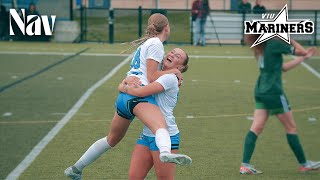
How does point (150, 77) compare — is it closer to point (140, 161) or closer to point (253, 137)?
point (140, 161)

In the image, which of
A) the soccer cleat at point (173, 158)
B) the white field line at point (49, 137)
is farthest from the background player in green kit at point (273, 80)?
the soccer cleat at point (173, 158)

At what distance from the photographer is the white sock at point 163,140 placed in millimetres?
8117

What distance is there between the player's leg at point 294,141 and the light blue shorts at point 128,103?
292 centimetres

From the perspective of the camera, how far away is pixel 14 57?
2909 centimetres

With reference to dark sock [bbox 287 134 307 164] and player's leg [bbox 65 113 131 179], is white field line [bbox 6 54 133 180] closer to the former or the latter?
player's leg [bbox 65 113 131 179]

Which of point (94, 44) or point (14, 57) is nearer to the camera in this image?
point (14, 57)

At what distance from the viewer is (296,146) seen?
37.3 feet

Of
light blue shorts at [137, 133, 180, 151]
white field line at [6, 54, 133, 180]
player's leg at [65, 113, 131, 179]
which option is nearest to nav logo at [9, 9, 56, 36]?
white field line at [6, 54, 133, 180]

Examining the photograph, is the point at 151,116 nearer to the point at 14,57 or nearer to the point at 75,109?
the point at 75,109

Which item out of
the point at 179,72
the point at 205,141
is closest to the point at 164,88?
the point at 179,72

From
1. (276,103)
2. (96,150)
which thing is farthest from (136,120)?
(96,150)

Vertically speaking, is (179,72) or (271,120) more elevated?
(179,72)

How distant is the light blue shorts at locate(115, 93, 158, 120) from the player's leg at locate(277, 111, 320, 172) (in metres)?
2.92

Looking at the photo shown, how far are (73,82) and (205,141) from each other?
8.66m
